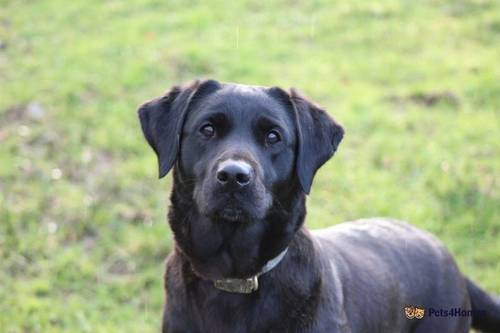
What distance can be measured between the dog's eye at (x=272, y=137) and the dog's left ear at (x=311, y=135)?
0.39 ft

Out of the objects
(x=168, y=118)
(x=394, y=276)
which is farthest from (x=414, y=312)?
(x=168, y=118)

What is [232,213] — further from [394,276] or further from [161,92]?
[161,92]

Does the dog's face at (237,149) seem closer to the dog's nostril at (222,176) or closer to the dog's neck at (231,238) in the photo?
the dog's nostril at (222,176)

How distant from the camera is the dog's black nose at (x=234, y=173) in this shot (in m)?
3.35

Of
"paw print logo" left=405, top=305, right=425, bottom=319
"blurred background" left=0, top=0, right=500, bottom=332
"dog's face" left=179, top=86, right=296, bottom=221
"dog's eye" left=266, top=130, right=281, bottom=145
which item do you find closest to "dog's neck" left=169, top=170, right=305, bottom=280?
"dog's face" left=179, top=86, right=296, bottom=221

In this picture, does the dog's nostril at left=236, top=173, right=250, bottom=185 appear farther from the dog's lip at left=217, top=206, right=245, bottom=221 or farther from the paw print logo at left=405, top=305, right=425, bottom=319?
the paw print logo at left=405, top=305, right=425, bottom=319

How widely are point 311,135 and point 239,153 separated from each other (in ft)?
1.60

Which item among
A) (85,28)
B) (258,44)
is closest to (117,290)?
(258,44)

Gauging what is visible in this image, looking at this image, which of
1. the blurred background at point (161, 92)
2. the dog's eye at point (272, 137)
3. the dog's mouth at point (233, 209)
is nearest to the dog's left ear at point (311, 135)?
the dog's eye at point (272, 137)

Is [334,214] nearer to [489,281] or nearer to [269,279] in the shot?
[489,281]

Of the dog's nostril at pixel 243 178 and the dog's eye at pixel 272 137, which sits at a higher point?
the dog's eye at pixel 272 137

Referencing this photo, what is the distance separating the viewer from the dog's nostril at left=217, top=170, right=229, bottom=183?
3.37m

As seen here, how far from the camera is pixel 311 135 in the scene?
383cm

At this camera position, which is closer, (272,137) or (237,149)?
(237,149)
